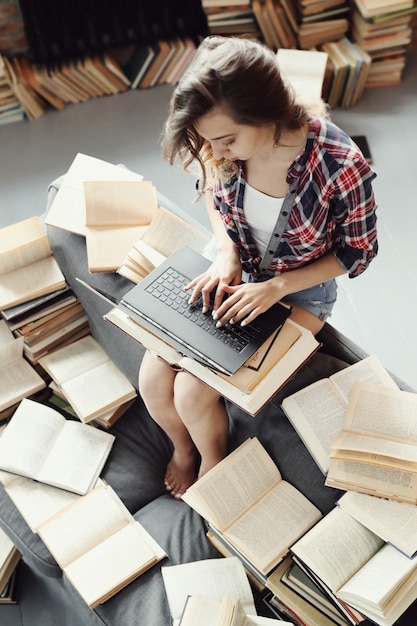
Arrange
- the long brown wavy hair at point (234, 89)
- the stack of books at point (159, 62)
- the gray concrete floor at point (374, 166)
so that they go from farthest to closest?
the stack of books at point (159, 62), the gray concrete floor at point (374, 166), the long brown wavy hair at point (234, 89)

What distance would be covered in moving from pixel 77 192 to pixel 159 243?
1.24 ft

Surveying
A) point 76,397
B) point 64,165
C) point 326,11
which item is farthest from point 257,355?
point 326,11

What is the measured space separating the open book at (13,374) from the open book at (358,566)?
0.96m

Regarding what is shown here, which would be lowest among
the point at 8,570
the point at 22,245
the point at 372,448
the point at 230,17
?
the point at 8,570

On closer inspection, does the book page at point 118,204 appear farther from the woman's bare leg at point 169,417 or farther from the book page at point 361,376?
the book page at point 361,376

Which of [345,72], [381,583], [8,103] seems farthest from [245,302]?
[8,103]

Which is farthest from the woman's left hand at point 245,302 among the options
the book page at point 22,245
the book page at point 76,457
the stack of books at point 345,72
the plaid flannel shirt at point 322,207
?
the stack of books at point 345,72

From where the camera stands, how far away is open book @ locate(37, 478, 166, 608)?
161cm

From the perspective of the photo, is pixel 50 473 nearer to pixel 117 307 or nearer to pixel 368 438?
pixel 117 307

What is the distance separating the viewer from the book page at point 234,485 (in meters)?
1.60

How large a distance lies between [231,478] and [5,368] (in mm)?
840

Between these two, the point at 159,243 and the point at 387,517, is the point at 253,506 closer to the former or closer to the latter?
the point at 387,517

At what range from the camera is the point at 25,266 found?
204cm

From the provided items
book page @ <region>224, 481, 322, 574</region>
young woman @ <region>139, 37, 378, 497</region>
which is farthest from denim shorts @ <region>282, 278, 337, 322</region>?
book page @ <region>224, 481, 322, 574</region>
